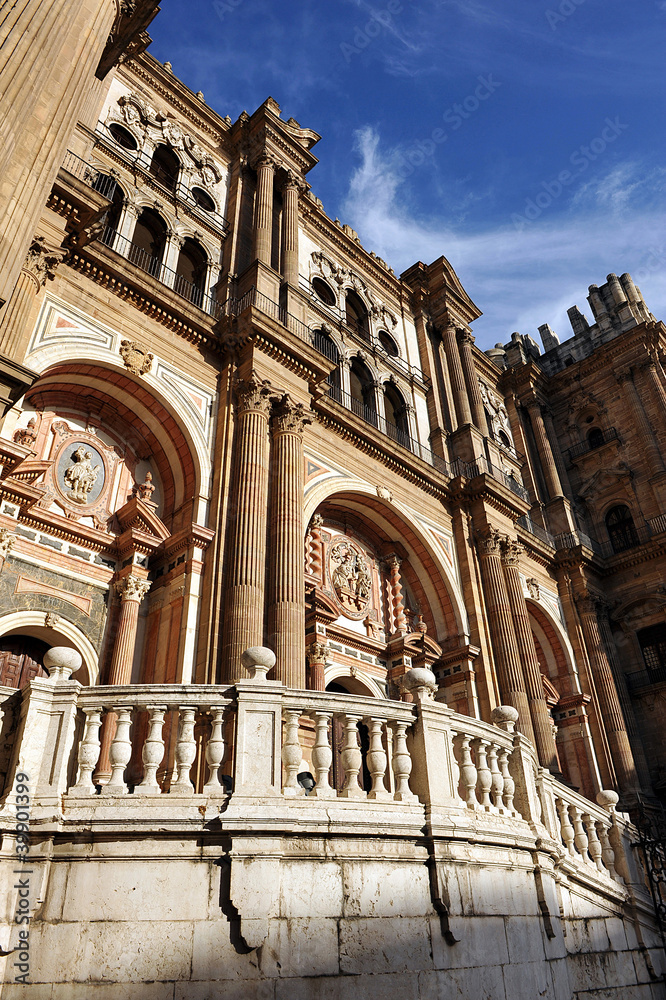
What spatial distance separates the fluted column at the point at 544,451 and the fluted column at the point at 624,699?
5.57 m

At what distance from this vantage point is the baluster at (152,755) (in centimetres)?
621

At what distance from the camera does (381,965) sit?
5918mm

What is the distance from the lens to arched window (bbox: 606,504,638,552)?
28625 mm

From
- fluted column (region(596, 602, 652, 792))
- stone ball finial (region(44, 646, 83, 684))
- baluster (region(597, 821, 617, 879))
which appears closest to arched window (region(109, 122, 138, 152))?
stone ball finial (region(44, 646, 83, 684))

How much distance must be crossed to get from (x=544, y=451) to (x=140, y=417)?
20835 mm

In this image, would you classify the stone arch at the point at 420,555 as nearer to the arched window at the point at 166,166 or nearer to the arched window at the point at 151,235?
the arched window at the point at 151,235

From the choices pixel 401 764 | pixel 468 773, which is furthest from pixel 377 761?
pixel 468 773

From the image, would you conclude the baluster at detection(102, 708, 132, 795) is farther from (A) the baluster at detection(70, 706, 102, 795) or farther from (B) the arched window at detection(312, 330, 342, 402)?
(B) the arched window at detection(312, 330, 342, 402)

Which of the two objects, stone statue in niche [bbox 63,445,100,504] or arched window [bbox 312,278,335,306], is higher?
arched window [bbox 312,278,335,306]

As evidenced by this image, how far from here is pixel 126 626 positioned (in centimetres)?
1277

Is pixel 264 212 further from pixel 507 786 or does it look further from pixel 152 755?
pixel 152 755

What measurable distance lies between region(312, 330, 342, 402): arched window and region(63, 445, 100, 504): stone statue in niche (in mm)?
9065

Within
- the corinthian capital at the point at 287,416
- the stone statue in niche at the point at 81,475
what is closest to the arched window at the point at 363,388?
the corinthian capital at the point at 287,416

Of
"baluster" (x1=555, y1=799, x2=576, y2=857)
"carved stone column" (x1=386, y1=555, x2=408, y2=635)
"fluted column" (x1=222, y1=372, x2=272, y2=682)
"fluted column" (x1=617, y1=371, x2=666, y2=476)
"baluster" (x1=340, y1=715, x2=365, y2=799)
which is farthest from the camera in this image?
"fluted column" (x1=617, y1=371, x2=666, y2=476)
